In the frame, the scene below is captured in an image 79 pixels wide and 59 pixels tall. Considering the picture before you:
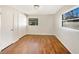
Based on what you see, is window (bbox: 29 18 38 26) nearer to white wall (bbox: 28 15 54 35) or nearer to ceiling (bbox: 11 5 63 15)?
white wall (bbox: 28 15 54 35)

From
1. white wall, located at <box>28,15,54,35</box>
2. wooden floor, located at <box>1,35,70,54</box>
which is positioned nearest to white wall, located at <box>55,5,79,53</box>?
wooden floor, located at <box>1,35,70,54</box>

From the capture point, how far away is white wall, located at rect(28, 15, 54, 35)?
12102 mm

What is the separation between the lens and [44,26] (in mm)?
12227

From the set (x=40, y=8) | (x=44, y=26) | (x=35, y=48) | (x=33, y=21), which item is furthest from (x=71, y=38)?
(x=33, y=21)

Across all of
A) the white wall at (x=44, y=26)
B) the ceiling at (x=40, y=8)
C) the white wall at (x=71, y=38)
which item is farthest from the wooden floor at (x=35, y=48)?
the white wall at (x=44, y=26)

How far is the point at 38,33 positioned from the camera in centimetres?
1227

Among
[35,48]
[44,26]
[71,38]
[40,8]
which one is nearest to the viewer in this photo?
[71,38]

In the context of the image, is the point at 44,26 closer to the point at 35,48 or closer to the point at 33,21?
the point at 33,21
